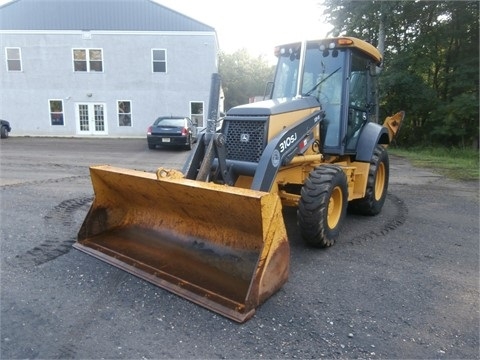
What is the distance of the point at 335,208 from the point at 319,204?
652 millimetres

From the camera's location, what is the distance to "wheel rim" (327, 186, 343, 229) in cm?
440

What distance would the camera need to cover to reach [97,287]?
→ 3344 mm

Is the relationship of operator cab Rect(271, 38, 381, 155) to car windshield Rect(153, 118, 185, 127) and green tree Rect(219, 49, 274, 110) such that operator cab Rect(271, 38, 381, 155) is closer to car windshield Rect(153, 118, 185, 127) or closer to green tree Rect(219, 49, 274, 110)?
car windshield Rect(153, 118, 185, 127)

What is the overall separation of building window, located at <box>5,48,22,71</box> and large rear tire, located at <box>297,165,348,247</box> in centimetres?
2215

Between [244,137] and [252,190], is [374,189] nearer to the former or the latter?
[244,137]

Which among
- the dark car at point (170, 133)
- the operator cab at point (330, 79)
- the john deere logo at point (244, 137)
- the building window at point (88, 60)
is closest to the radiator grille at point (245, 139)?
the john deere logo at point (244, 137)

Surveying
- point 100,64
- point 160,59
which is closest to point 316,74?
point 160,59

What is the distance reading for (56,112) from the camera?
69.7 ft

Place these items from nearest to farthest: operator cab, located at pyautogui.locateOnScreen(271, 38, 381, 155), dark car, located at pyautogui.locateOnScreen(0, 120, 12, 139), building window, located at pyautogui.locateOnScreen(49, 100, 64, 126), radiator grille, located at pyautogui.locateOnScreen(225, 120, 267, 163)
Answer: radiator grille, located at pyautogui.locateOnScreen(225, 120, 267, 163)
operator cab, located at pyautogui.locateOnScreen(271, 38, 381, 155)
dark car, located at pyautogui.locateOnScreen(0, 120, 12, 139)
building window, located at pyautogui.locateOnScreen(49, 100, 64, 126)

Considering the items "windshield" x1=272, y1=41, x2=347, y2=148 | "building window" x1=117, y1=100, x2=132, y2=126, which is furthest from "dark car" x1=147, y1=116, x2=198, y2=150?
"windshield" x1=272, y1=41, x2=347, y2=148

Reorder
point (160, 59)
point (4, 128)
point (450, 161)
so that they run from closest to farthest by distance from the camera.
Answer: point (450, 161)
point (4, 128)
point (160, 59)

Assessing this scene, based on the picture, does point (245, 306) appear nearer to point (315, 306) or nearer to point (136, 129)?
point (315, 306)

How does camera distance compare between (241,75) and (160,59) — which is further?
(241,75)

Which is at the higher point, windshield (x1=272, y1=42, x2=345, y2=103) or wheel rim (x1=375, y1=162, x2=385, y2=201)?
windshield (x1=272, y1=42, x2=345, y2=103)
